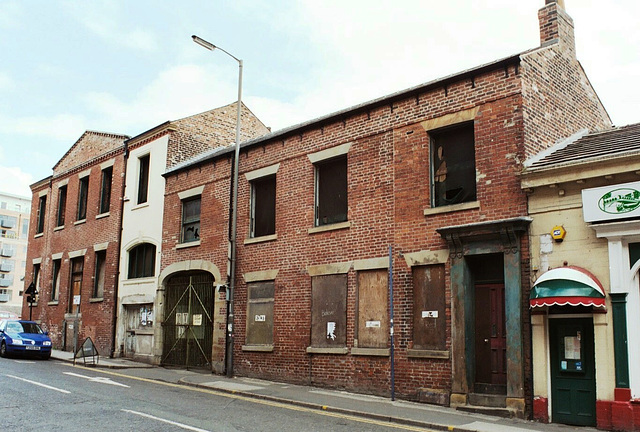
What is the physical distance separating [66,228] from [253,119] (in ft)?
35.1

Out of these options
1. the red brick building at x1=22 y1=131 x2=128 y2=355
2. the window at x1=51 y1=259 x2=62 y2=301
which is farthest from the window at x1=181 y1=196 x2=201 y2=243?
the window at x1=51 y1=259 x2=62 y2=301

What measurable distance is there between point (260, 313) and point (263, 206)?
10.8ft

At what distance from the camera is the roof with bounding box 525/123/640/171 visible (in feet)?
36.9

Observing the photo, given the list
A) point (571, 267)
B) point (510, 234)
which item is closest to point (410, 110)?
point (510, 234)

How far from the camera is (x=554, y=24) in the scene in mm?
14750

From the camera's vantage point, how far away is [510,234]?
1202 cm

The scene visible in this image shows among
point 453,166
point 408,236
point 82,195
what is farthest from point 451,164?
point 82,195

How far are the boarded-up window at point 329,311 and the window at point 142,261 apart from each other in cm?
925

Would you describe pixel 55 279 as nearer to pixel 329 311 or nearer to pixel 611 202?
pixel 329 311

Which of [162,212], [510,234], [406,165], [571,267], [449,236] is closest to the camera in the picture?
[571,267]

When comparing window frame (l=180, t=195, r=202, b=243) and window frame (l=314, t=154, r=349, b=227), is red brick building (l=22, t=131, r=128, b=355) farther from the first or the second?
window frame (l=314, t=154, r=349, b=227)

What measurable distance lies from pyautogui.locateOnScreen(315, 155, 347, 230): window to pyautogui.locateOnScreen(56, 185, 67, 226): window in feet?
59.8

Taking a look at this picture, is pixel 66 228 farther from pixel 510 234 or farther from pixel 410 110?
pixel 510 234

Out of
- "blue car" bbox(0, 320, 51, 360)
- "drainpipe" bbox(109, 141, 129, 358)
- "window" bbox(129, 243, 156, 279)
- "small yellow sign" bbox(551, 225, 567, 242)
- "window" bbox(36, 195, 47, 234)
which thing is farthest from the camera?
"window" bbox(36, 195, 47, 234)
